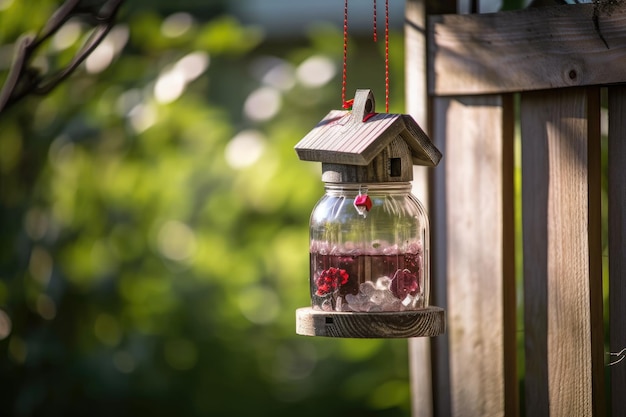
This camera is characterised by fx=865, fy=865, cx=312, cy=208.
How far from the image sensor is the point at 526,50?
2.28 metres

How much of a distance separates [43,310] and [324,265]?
7.12 ft

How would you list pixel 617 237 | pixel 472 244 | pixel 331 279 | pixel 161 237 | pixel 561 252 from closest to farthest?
pixel 331 279, pixel 617 237, pixel 561 252, pixel 472 244, pixel 161 237

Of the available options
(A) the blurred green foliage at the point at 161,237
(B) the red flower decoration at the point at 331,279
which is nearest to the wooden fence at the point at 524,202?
(B) the red flower decoration at the point at 331,279

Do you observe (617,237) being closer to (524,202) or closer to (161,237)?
(524,202)

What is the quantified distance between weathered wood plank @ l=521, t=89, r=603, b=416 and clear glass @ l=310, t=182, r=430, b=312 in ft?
1.34

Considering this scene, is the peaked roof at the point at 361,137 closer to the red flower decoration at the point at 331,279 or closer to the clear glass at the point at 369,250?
the clear glass at the point at 369,250

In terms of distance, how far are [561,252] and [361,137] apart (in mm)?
705

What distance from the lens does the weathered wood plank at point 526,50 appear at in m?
2.09

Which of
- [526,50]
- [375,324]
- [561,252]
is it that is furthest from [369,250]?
[526,50]

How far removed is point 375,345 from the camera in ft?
12.2

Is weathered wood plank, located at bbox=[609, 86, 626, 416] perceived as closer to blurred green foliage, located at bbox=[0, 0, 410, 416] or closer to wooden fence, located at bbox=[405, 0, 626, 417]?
wooden fence, located at bbox=[405, 0, 626, 417]

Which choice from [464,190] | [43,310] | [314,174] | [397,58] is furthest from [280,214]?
[464,190]

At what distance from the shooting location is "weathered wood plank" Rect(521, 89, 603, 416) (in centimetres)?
218

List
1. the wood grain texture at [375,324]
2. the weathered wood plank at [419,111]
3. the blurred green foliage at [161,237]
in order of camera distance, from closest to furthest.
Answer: the wood grain texture at [375,324], the weathered wood plank at [419,111], the blurred green foliage at [161,237]
